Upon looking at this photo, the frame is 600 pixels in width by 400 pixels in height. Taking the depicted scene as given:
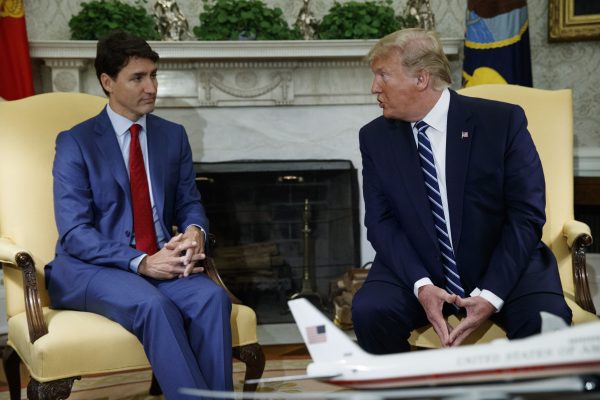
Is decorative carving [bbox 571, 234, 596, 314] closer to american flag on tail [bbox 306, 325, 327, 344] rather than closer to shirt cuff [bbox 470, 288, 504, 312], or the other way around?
shirt cuff [bbox 470, 288, 504, 312]

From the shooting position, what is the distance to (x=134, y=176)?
285 centimetres

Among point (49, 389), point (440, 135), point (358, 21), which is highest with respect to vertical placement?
point (358, 21)

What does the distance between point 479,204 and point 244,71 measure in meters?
2.39

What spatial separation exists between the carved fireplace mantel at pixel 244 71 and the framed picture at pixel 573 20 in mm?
579

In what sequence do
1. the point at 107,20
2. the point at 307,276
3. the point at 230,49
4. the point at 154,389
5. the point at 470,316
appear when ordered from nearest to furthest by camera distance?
1. the point at 470,316
2. the point at 154,389
3. the point at 107,20
4. the point at 230,49
5. the point at 307,276

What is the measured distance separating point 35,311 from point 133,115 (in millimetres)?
845

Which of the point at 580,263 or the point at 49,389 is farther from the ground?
the point at 580,263

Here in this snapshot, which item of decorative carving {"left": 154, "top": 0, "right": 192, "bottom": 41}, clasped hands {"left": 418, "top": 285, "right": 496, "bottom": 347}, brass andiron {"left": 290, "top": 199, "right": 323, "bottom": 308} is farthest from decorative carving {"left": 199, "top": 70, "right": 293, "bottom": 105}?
clasped hands {"left": 418, "top": 285, "right": 496, "bottom": 347}

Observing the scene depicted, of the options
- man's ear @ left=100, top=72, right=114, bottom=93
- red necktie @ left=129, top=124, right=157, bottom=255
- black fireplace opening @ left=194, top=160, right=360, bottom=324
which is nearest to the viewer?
red necktie @ left=129, top=124, right=157, bottom=255

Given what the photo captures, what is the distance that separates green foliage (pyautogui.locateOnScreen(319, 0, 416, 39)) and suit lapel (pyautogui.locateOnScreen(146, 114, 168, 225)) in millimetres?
1816

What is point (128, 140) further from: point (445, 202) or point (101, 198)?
point (445, 202)

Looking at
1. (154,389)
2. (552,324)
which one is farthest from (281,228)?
(552,324)

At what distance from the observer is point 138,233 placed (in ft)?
9.20

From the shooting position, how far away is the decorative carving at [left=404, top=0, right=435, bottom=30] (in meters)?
4.57
